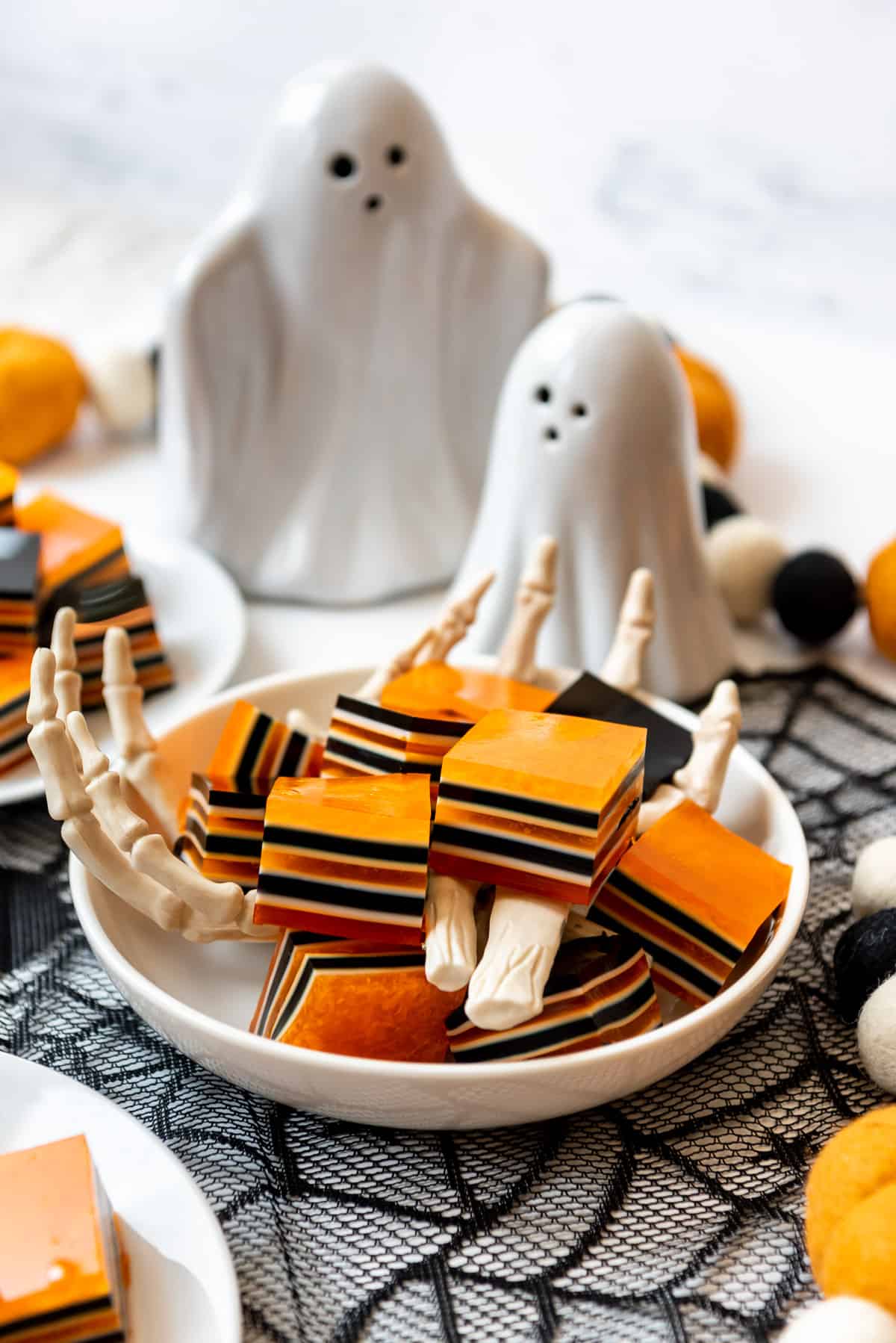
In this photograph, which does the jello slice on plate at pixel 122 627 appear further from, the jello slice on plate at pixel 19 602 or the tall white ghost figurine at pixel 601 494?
the tall white ghost figurine at pixel 601 494

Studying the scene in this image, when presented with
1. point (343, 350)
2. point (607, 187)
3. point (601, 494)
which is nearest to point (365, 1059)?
point (601, 494)

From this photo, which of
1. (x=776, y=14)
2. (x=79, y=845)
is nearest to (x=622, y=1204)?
(x=79, y=845)

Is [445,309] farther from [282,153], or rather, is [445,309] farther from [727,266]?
[727,266]

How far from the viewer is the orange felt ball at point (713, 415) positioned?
88 centimetres

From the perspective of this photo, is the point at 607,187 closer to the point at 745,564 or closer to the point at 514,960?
the point at 745,564

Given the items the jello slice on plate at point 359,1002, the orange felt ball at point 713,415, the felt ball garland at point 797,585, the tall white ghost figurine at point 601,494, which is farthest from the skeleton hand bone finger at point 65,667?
the orange felt ball at point 713,415

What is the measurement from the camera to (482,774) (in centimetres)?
44

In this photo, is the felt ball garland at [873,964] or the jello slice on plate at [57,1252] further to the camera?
the felt ball garland at [873,964]

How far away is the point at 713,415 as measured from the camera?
882mm

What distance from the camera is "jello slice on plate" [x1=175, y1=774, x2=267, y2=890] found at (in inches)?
18.9

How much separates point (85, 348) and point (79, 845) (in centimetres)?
60

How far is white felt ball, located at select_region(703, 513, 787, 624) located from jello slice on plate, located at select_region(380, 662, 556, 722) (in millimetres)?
224

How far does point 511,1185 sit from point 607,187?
111 centimetres

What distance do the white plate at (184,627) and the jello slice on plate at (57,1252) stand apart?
0.24m
